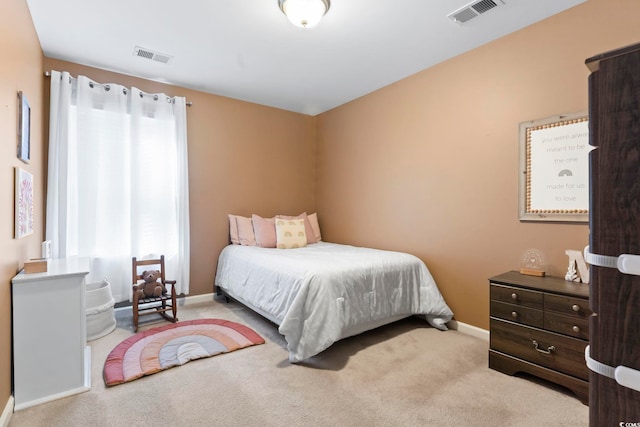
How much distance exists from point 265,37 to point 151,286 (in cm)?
254

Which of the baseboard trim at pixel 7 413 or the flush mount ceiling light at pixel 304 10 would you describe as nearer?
the baseboard trim at pixel 7 413

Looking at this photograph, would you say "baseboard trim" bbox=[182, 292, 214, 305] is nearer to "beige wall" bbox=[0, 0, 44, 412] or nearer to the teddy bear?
the teddy bear

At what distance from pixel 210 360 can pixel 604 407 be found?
230 cm

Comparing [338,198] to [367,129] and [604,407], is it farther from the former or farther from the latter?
[604,407]

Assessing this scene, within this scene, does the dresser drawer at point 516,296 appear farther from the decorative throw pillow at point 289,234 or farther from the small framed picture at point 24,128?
the small framed picture at point 24,128

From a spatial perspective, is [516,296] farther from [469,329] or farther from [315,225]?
[315,225]

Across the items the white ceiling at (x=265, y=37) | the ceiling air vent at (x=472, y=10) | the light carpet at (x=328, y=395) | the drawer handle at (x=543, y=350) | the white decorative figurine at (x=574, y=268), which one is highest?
the white ceiling at (x=265, y=37)

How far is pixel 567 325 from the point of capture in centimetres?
193

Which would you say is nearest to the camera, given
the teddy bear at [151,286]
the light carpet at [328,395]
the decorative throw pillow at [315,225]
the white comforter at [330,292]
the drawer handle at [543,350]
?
the light carpet at [328,395]

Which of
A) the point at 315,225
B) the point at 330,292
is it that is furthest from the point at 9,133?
the point at 315,225

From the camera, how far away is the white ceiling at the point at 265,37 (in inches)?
89.7

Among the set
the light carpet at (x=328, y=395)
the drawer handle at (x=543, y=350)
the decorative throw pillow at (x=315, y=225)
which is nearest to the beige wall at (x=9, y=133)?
the light carpet at (x=328, y=395)

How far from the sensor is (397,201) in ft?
11.7

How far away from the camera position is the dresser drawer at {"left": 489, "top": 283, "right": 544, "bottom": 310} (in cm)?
205
